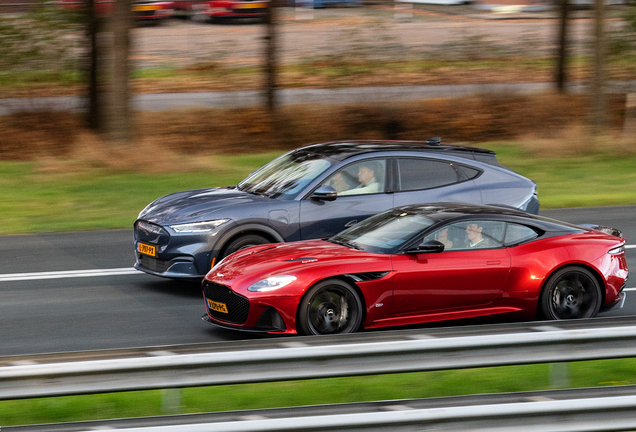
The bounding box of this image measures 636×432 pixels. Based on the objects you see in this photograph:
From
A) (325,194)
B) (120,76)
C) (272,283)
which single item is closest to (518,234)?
(325,194)

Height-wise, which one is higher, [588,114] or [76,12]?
[76,12]

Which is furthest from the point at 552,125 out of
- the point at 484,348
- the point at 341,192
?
the point at 484,348

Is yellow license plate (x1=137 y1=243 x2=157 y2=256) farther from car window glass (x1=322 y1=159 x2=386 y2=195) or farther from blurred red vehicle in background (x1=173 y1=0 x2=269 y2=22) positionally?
blurred red vehicle in background (x1=173 y1=0 x2=269 y2=22)

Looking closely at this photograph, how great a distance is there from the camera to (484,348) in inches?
189

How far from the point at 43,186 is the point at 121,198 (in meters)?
1.87

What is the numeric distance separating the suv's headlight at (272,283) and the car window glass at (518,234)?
7.13 feet

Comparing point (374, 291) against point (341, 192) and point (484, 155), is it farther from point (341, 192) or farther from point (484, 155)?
point (484, 155)

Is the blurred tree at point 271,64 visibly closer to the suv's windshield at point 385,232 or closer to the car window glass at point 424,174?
the car window glass at point 424,174

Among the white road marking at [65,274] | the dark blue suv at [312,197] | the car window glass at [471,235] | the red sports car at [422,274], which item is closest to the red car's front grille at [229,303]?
the red sports car at [422,274]

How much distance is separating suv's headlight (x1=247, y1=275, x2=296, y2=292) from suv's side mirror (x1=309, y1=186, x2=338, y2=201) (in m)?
2.34

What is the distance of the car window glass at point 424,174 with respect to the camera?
396 inches

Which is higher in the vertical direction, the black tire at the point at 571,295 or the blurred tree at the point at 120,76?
the blurred tree at the point at 120,76

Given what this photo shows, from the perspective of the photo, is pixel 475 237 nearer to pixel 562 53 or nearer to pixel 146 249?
pixel 146 249

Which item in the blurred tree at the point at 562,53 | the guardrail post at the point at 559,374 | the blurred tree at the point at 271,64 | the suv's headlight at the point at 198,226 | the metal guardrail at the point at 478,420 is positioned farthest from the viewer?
the blurred tree at the point at 562,53
